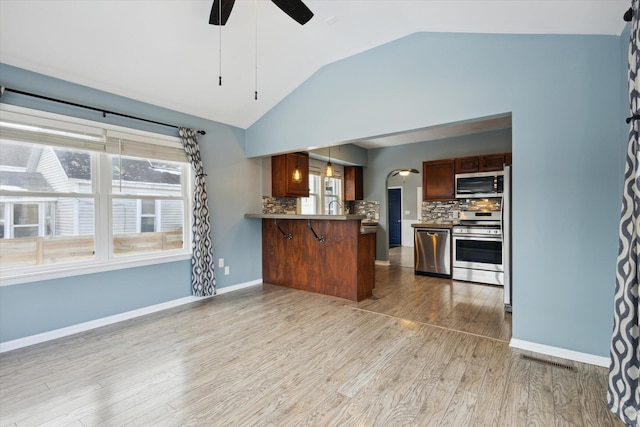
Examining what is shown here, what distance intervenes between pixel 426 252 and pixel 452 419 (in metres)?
4.11

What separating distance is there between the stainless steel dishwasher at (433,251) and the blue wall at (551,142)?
2.84 m

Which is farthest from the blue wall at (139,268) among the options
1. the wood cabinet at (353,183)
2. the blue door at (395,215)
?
the blue door at (395,215)

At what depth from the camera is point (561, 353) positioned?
244 centimetres

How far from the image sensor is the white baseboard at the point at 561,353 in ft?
7.55

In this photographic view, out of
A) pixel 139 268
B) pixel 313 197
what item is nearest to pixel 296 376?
pixel 139 268

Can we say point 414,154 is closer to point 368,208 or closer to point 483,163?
point 483,163

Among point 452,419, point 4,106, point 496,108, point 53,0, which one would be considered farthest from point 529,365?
point 4,106

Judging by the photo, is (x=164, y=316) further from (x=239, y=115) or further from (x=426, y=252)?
(x=426, y=252)

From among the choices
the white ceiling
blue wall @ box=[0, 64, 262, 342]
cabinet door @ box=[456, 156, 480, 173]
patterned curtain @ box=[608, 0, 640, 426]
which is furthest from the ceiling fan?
cabinet door @ box=[456, 156, 480, 173]

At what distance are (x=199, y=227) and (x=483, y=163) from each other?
16.6 feet

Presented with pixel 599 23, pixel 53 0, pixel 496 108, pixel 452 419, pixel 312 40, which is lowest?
pixel 452 419

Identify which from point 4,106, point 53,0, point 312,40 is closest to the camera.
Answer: point 53,0

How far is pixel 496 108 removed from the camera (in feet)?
8.77

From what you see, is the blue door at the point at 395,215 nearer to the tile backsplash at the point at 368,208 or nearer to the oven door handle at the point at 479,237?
the tile backsplash at the point at 368,208
